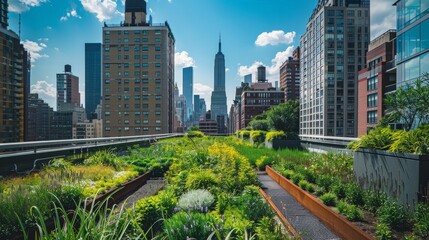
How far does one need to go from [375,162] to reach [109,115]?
79.1 meters

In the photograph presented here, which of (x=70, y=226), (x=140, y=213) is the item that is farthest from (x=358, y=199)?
(x=70, y=226)

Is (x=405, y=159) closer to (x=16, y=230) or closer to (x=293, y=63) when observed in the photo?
(x=16, y=230)

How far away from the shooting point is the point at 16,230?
3.26 meters

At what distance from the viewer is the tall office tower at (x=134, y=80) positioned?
75.1 meters

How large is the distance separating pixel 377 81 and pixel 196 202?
50.2 metres

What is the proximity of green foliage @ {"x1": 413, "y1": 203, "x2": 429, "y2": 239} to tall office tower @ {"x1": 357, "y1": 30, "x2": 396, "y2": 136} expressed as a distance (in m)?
43.1

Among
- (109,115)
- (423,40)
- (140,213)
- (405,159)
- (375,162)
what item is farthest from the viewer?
(109,115)

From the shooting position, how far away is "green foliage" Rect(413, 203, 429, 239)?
127 inches

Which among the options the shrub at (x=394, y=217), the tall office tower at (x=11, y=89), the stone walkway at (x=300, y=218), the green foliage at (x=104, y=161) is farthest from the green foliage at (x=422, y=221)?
the tall office tower at (x=11, y=89)

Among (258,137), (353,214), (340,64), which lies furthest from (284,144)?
(340,64)

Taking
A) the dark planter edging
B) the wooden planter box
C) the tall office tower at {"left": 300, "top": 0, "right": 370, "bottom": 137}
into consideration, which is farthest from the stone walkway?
the tall office tower at {"left": 300, "top": 0, "right": 370, "bottom": 137}

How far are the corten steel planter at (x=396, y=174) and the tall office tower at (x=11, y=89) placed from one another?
94.6m

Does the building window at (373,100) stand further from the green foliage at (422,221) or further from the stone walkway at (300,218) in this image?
the green foliage at (422,221)

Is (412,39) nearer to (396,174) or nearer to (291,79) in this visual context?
(396,174)
